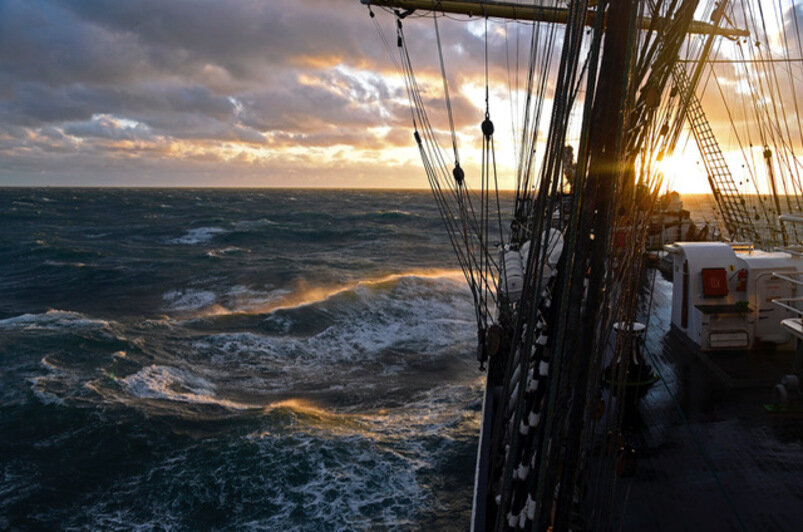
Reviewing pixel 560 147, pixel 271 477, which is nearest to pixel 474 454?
pixel 271 477

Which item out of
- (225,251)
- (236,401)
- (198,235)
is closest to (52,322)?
(236,401)

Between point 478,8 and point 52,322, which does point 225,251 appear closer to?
point 52,322

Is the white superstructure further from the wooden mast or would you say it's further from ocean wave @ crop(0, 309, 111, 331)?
ocean wave @ crop(0, 309, 111, 331)

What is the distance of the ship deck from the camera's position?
575 centimetres

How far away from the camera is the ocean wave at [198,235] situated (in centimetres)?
5444

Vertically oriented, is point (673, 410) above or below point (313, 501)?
above

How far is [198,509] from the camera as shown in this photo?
10.1 metres

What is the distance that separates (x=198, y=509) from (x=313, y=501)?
7.86 feet

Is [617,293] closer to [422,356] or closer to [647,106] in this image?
[647,106]

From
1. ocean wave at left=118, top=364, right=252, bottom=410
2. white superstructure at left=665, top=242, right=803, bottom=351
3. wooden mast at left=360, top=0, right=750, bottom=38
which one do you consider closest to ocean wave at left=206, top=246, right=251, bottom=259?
ocean wave at left=118, top=364, right=252, bottom=410

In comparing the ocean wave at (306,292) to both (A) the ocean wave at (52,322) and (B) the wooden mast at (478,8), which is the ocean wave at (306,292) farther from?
(B) the wooden mast at (478,8)

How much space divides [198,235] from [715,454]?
200ft

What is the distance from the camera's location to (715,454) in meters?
6.88

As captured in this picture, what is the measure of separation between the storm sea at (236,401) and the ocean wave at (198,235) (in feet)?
65.5
